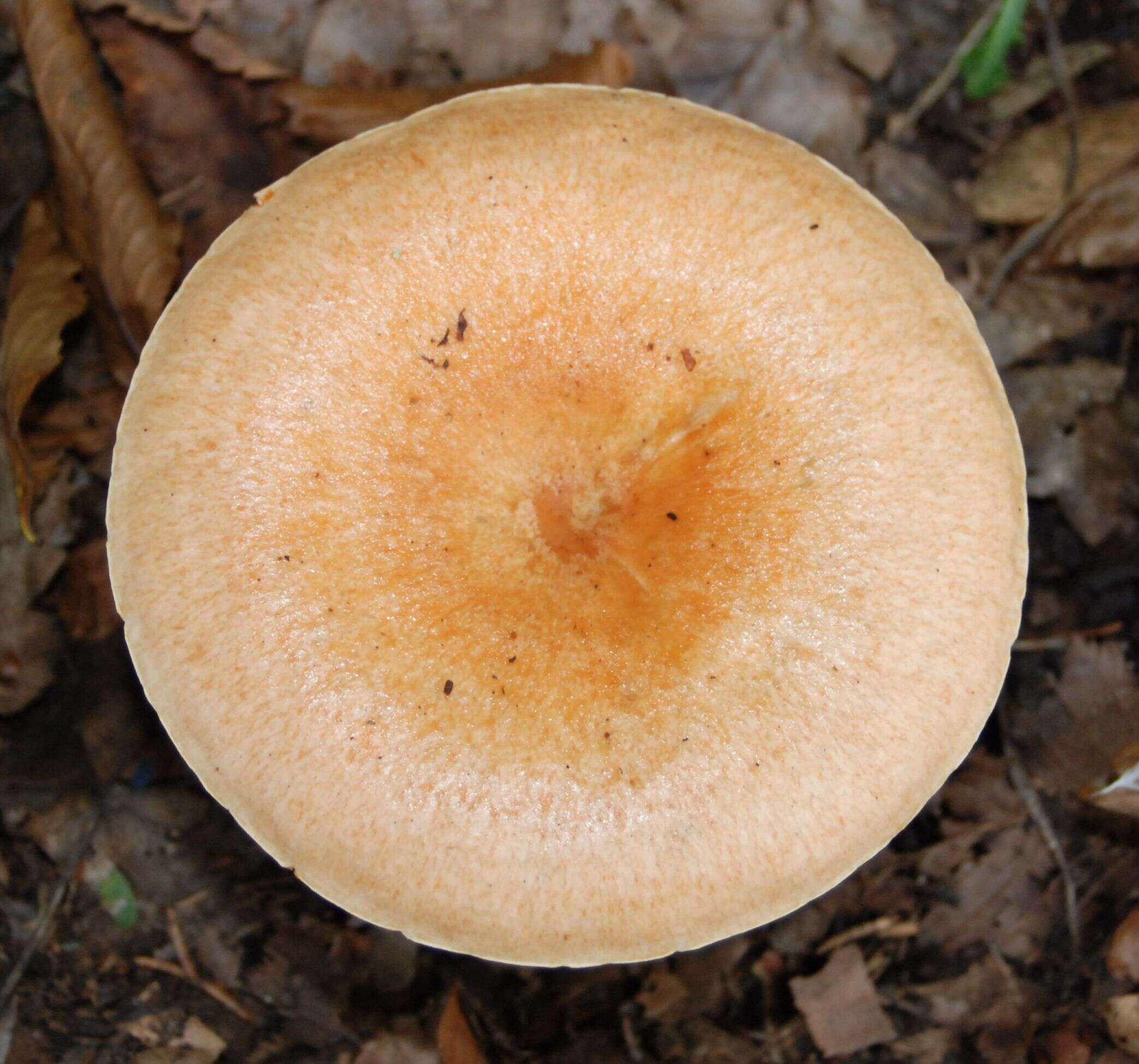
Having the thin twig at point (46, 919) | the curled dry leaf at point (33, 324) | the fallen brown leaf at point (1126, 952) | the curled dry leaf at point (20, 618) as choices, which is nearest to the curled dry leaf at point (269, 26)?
the curled dry leaf at point (33, 324)

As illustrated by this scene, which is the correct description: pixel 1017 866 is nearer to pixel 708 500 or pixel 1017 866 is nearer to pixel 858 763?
pixel 858 763

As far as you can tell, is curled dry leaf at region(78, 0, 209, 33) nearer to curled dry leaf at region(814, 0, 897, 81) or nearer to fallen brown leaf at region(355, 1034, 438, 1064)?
curled dry leaf at region(814, 0, 897, 81)

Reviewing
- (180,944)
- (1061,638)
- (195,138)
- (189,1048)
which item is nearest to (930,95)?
(1061,638)

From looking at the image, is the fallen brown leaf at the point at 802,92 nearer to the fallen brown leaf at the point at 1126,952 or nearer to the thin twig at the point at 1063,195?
the thin twig at the point at 1063,195

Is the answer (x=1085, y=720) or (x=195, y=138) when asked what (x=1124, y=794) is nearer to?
(x=1085, y=720)

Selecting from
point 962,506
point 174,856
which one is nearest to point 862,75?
point 962,506

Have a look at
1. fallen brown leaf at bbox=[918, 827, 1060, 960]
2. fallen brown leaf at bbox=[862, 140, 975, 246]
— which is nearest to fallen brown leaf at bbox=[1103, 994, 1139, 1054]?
fallen brown leaf at bbox=[918, 827, 1060, 960]
